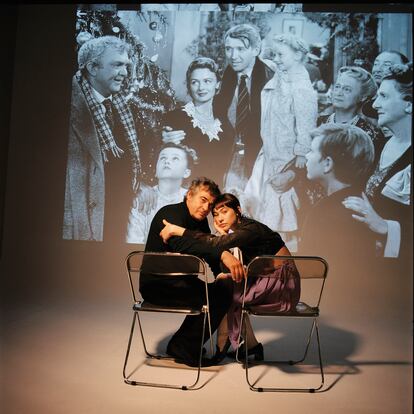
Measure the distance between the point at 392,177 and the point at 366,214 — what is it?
46cm

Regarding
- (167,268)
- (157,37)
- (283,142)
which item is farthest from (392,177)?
(167,268)

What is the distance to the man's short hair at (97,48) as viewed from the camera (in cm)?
614

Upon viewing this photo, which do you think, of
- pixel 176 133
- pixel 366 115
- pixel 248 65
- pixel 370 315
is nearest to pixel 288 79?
pixel 248 65

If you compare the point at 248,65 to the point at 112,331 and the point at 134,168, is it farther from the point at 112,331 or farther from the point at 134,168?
the point at 112,331

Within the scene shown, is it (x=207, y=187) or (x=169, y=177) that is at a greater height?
(x=169, y=177)

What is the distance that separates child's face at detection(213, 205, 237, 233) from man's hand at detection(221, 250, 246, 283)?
21 centimetres

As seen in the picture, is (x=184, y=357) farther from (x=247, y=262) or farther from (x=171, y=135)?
(x=171, y=135)

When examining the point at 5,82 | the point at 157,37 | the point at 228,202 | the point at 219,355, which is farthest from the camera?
the point at 5,82

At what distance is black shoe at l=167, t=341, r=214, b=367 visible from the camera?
3295 millimetres

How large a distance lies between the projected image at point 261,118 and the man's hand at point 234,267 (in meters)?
3.04

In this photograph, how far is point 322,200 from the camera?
6156 mm

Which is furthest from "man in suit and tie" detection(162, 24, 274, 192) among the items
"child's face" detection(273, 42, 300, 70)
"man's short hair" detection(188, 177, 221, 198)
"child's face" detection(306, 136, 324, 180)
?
"man's short hair" detection(188, 177, 221, 198)

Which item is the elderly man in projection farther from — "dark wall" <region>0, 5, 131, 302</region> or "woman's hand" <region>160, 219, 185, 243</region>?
"woman's hand" <region>160, 219, 185, 243</region>

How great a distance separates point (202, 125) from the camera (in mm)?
6156
